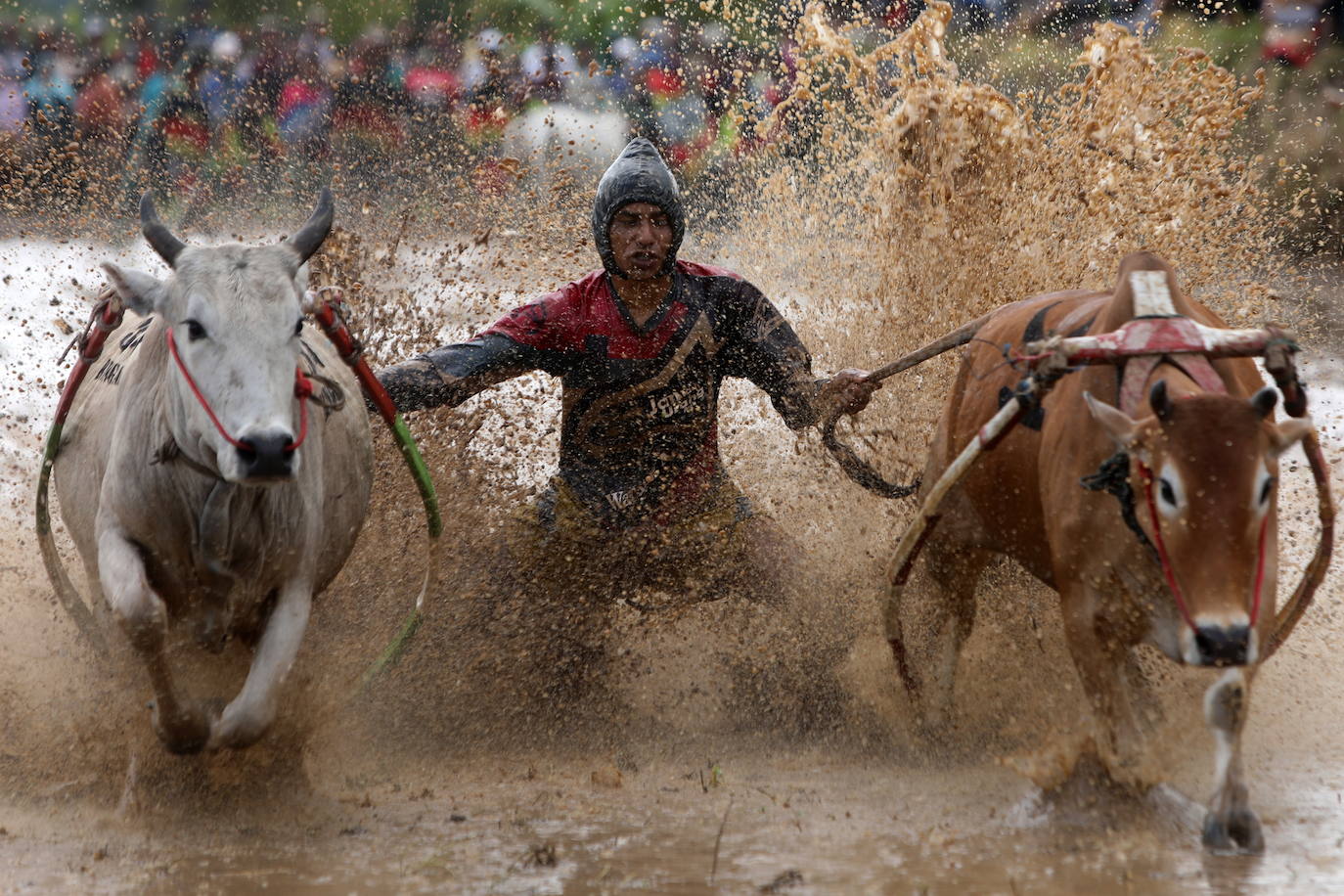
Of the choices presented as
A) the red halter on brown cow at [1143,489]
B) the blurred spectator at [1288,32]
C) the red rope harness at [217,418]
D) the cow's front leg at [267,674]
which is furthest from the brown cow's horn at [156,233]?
the blurred spectator at [1288,32]

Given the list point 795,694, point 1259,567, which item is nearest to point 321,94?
point 795,694

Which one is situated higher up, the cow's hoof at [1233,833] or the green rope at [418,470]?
the green rope at [418,470]

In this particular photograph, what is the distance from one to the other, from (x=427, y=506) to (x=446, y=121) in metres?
6.28

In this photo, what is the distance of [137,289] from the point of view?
12.7 feet

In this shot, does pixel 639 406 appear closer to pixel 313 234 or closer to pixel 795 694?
pixel 795 694

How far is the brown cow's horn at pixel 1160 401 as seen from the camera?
3.44 m

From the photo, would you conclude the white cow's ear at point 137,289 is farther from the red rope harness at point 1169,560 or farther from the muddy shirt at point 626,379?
the red rope harness at point 1169,560

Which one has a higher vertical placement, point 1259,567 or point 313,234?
point 313,234

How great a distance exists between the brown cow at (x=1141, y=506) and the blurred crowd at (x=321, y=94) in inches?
213

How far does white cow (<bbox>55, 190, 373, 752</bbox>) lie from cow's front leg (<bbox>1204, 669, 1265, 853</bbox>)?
218 cm

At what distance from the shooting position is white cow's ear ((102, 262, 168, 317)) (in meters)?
3.87

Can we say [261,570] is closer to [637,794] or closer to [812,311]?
[637,794]

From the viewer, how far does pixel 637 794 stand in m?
4.43

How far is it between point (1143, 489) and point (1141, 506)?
0.05 m
